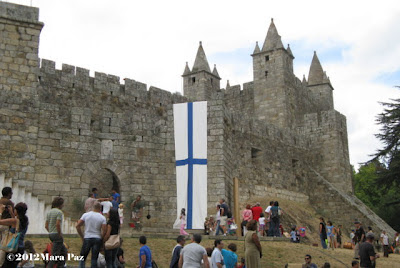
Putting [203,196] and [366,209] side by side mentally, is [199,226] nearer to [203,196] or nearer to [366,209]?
[203,196]

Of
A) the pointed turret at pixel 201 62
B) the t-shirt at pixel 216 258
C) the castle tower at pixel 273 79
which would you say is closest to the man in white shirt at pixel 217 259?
the t-shirt at pixel 216 258

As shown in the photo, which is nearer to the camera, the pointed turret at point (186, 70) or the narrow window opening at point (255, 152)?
the narrow window opening at point (255, 152)

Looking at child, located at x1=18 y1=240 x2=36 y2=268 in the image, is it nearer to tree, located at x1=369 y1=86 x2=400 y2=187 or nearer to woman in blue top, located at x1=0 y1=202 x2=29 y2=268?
woman in blue top, located at x1=0 y1=202 x2=29 y2=268

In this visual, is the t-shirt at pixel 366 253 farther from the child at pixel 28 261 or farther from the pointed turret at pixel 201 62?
the pointed turret at pixel 201 62

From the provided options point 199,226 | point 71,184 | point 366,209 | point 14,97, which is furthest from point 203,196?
point 366,209

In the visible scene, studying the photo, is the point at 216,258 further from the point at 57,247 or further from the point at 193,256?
the point at 57,247

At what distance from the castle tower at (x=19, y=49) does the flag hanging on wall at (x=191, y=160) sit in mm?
4917

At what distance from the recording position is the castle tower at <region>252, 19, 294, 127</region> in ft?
114

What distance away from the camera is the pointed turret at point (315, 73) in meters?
41.7

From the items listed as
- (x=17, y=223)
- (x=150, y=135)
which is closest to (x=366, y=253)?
(x=17, y=223)

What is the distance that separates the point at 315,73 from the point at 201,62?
31.2 feet

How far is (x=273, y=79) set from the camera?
116ft

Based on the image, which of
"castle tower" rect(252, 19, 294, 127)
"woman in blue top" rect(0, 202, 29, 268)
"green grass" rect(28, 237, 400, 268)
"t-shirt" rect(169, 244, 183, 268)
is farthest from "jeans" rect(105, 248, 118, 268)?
"castle tower" rect(252, 19, 294, 127)

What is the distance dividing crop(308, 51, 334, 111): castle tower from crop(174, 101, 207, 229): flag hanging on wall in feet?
71.4
